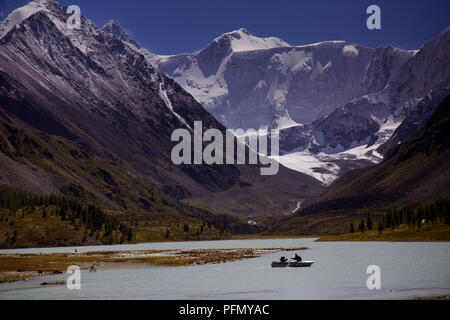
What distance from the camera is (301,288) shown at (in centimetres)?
9412

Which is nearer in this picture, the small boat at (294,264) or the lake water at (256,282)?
the lake water at (256,282)

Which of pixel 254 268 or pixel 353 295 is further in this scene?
pixel 254 268

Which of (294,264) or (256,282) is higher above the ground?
(294,264)

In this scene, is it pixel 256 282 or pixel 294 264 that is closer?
pixel 256 282

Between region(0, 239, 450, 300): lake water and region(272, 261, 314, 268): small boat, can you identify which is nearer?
region(0, 239, 450, 300): lake water

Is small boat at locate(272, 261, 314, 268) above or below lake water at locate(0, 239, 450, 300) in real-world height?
Answer: above

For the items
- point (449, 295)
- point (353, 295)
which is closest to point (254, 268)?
point (353, 295)

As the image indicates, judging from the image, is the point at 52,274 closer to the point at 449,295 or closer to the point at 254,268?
the point at 254,268

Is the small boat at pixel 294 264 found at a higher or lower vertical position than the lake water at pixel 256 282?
higher
